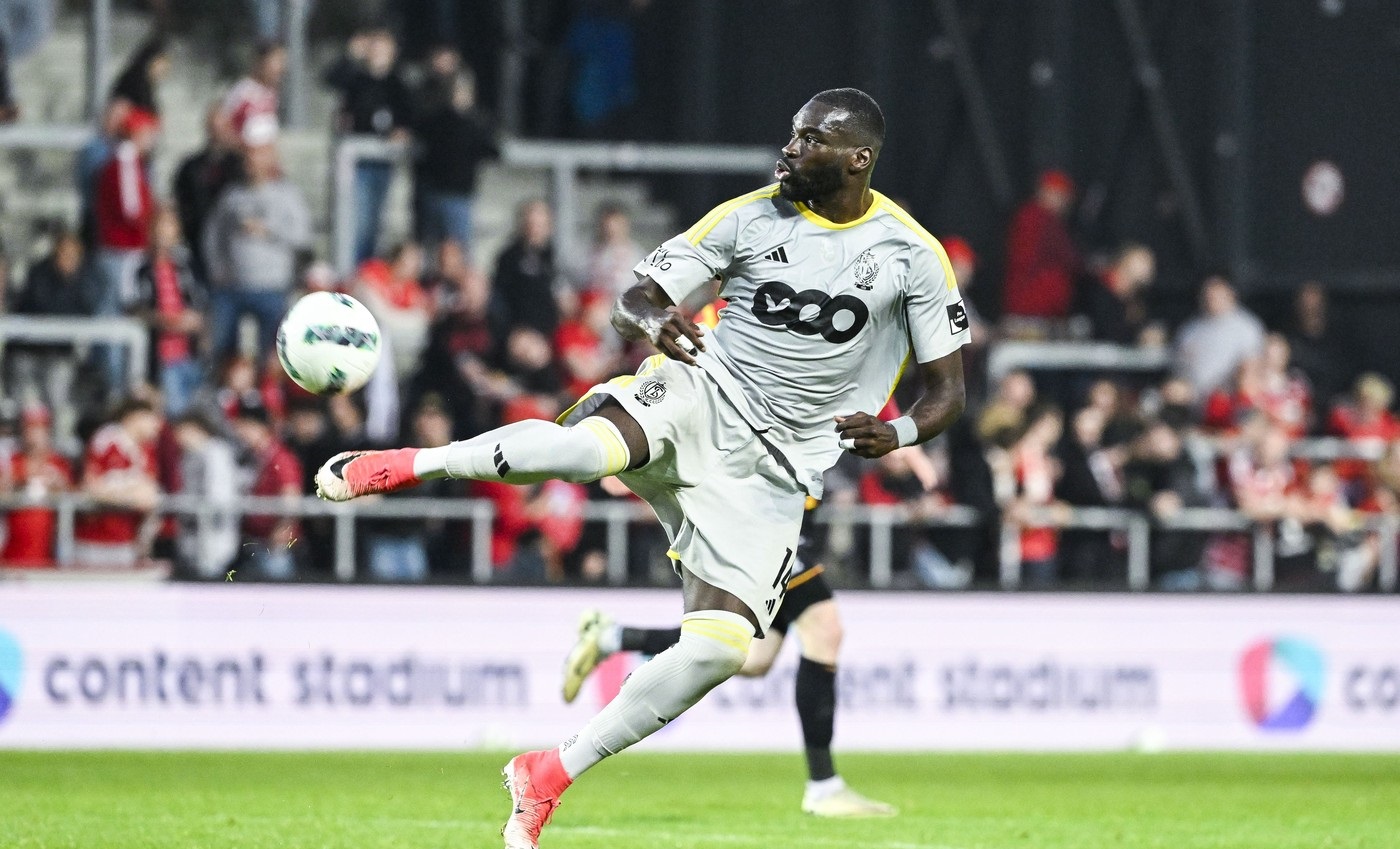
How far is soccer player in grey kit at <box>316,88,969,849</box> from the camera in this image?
25.2ft

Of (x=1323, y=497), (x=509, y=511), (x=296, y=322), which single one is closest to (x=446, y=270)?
(x=509, y=511)

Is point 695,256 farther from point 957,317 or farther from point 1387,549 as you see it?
point 1387,549

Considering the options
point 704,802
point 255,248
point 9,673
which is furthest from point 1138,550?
point 9,673

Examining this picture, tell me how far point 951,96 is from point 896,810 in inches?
468

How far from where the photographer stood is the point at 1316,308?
19750 mm

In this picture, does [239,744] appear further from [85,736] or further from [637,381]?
[637,381]

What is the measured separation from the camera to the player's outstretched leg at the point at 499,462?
25.1 ft

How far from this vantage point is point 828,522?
54.1 feet

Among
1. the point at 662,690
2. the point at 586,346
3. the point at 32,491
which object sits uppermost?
the point at 586,346

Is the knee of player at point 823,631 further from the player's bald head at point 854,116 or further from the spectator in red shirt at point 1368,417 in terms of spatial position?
the spectator in red shirt at point 1368,417

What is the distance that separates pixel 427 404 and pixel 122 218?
9.07 ft

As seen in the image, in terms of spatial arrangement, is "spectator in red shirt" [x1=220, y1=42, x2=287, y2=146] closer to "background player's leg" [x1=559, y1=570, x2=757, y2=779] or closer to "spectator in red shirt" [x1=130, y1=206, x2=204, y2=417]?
"spectator in red shirt" [x1=130, y1=206, x2=204, y2=417]

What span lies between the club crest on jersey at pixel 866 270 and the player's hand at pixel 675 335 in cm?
68

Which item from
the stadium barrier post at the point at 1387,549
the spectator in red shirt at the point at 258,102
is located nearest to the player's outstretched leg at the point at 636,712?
the spectator in red shirt at the point at 258,102
